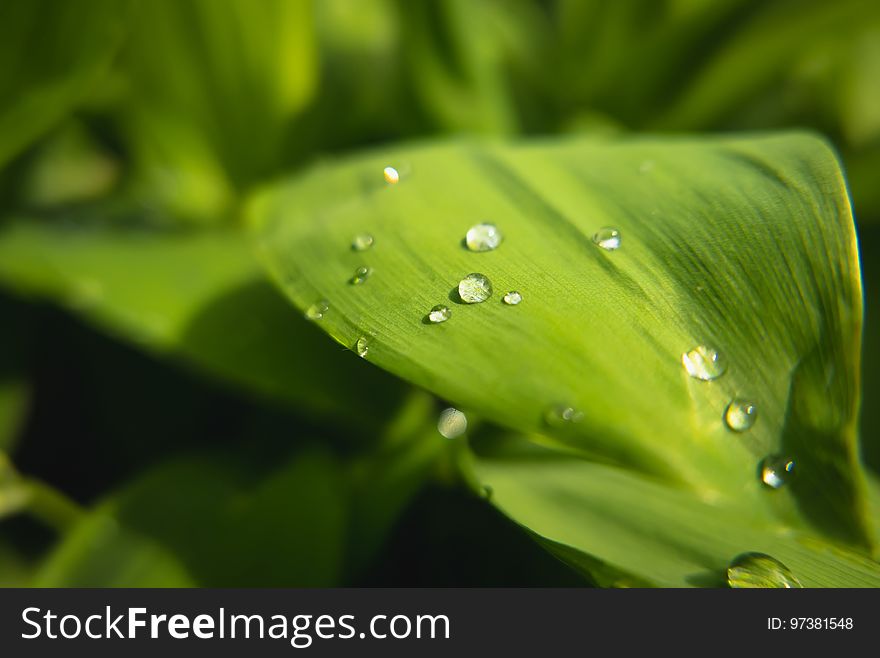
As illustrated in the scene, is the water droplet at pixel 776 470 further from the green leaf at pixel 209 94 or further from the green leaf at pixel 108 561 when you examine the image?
the green leaf at pixel 209 94

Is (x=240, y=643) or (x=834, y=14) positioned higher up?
(x=834, y=14)

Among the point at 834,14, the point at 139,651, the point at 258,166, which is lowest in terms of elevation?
the point at 139,651

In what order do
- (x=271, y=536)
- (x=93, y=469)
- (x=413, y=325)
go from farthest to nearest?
(x=93, y=469) → (x=271, y=536) → (x=413, y=325)

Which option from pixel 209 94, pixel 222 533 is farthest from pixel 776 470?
pixel 209 94

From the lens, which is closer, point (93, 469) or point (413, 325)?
point (413, 325)

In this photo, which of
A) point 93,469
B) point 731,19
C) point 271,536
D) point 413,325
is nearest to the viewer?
point 413,325

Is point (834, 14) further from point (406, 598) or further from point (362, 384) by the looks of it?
point (406, 598)

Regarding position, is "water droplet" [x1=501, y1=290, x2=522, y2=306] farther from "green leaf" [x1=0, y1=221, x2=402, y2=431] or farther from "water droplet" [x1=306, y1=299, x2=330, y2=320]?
"green leaf" [x1=0, y1=221, x2=402, y2=431]

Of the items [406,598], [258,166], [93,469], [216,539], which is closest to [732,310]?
[406,598]

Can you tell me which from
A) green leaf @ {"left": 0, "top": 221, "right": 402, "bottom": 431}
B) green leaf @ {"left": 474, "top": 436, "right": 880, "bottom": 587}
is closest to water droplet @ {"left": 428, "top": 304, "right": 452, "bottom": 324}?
green leaf @ {"left": 474, "top": 436, "right": 880, "bottom": 587}
